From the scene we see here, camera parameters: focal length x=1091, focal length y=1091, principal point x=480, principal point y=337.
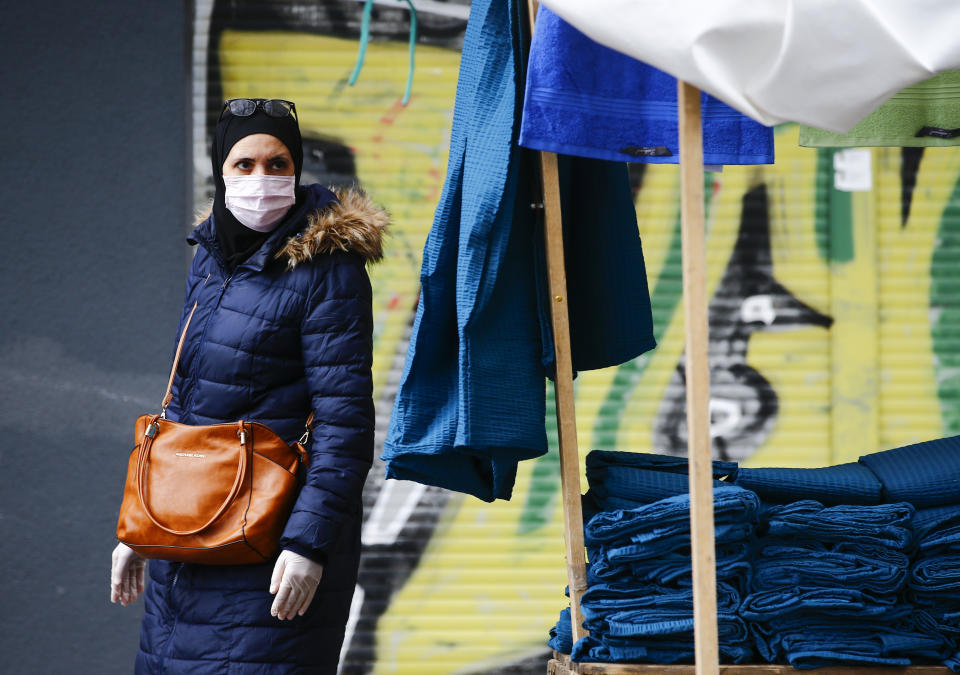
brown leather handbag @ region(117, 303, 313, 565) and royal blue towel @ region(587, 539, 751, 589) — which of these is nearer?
royal blue towel @ region(587, 539, 751, 589)

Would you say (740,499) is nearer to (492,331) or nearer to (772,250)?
(492,331)

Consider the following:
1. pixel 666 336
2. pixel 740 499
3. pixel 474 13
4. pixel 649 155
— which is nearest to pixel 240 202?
pixel 474 13

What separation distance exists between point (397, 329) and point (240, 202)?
2120 millimetres

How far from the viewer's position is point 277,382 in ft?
9.21

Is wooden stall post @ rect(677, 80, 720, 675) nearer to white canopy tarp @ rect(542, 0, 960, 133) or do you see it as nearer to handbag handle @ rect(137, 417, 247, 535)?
white canopy tarp @ rect(542, 0, 960, 133)

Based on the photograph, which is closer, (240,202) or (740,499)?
(740,499)

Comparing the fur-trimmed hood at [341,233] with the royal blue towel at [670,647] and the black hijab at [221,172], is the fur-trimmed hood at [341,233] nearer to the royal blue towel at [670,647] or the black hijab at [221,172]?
the black hijab at [221,172]

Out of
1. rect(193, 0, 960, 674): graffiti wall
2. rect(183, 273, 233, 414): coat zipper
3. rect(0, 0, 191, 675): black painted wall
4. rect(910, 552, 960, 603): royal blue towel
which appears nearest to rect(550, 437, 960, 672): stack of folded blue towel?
rect(910, 552, 960, 603): royal blue towel

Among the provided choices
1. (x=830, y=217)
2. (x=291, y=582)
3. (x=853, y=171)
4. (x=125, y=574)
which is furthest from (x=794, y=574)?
(x=853, y=171)

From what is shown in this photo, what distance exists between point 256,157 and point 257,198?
0.11 m

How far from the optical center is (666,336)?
5.00 metres

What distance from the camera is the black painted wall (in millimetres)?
4797

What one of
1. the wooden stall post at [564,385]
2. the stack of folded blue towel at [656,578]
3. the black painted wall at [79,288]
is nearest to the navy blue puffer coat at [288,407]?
the wooden stall post at [564,385]

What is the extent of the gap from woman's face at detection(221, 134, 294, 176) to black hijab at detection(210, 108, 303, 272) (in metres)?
0.02
